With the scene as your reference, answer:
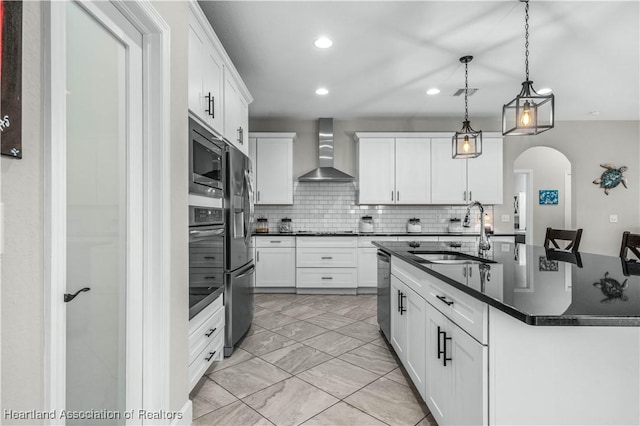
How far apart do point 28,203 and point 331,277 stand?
4297mm

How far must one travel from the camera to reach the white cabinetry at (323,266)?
4.96 m

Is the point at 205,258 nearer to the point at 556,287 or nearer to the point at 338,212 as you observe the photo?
the point at 556,287

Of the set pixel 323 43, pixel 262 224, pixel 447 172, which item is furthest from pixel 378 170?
pixel 323 43

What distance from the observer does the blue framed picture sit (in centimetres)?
747

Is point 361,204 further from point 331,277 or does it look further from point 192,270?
point 192,270

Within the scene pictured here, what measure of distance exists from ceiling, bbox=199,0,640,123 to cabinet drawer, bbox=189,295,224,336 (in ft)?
7.12

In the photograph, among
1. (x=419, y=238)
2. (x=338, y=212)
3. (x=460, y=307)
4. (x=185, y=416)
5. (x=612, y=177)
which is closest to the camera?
(x=460, y=307)

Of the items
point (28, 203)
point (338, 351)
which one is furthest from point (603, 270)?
point (28, 203)

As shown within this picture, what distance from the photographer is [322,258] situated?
4.97 m

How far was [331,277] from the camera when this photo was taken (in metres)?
4.97

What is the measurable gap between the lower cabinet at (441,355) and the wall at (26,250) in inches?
55.2

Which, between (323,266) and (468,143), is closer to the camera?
(468,143)

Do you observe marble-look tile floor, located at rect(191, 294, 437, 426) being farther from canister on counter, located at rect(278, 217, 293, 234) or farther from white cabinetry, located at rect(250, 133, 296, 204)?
white cabinetry, located at rect(250, 133, 296, 204)

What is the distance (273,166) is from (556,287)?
433 centimetres
